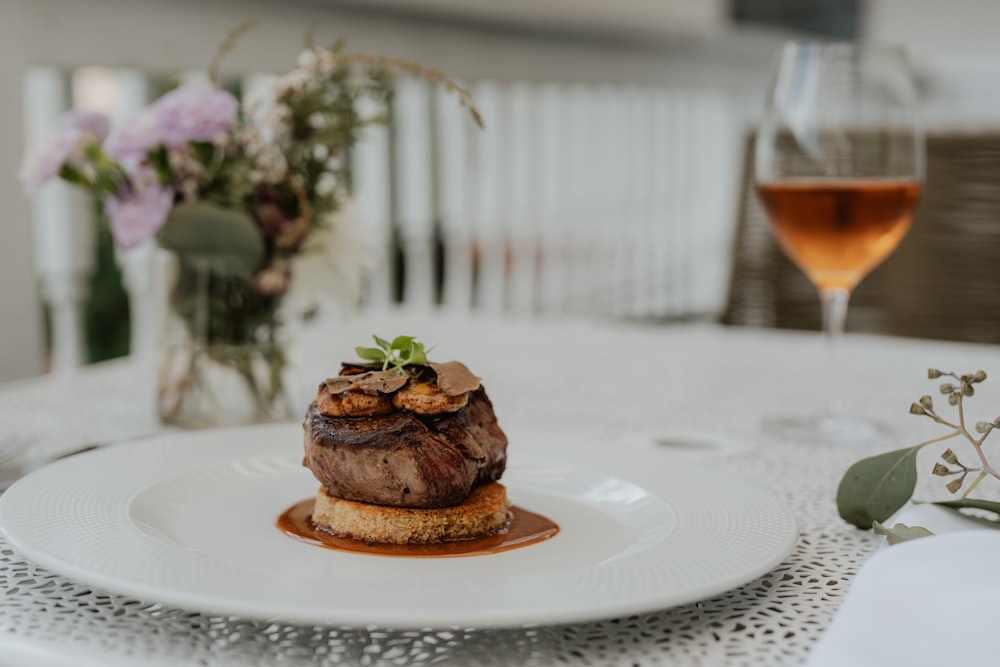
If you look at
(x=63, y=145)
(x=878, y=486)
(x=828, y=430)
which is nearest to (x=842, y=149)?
(x=828, y=430)

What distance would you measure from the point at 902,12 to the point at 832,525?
404 centimetres

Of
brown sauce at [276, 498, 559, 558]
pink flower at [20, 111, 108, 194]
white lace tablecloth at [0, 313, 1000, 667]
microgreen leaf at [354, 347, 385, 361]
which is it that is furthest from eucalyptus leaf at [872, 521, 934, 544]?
pink flower at [20, 111, 108, 194]

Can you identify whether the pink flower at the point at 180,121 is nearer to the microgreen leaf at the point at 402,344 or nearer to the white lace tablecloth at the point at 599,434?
the white lace tablecloth at the point at 599,434

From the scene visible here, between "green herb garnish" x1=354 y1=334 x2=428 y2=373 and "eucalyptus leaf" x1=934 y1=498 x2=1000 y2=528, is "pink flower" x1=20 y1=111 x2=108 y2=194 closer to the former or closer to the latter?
"green herb garnish" x1=354 y1=334 x2=428 y2=373

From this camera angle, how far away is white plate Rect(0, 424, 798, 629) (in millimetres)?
440

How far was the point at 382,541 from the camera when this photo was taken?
571 millimetres

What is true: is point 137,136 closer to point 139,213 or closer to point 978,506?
point 139,213

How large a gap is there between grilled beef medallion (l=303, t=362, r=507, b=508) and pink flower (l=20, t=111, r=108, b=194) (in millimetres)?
419

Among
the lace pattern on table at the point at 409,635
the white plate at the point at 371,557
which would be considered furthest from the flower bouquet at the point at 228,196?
the lace pattern on table at the point at 409,635

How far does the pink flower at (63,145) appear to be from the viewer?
34.9 inches

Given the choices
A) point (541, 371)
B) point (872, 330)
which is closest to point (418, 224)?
point (872, 330)

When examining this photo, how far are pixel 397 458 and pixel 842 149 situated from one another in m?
0.50

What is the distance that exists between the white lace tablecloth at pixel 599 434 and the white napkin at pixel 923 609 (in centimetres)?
3

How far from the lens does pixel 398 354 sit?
62cm
